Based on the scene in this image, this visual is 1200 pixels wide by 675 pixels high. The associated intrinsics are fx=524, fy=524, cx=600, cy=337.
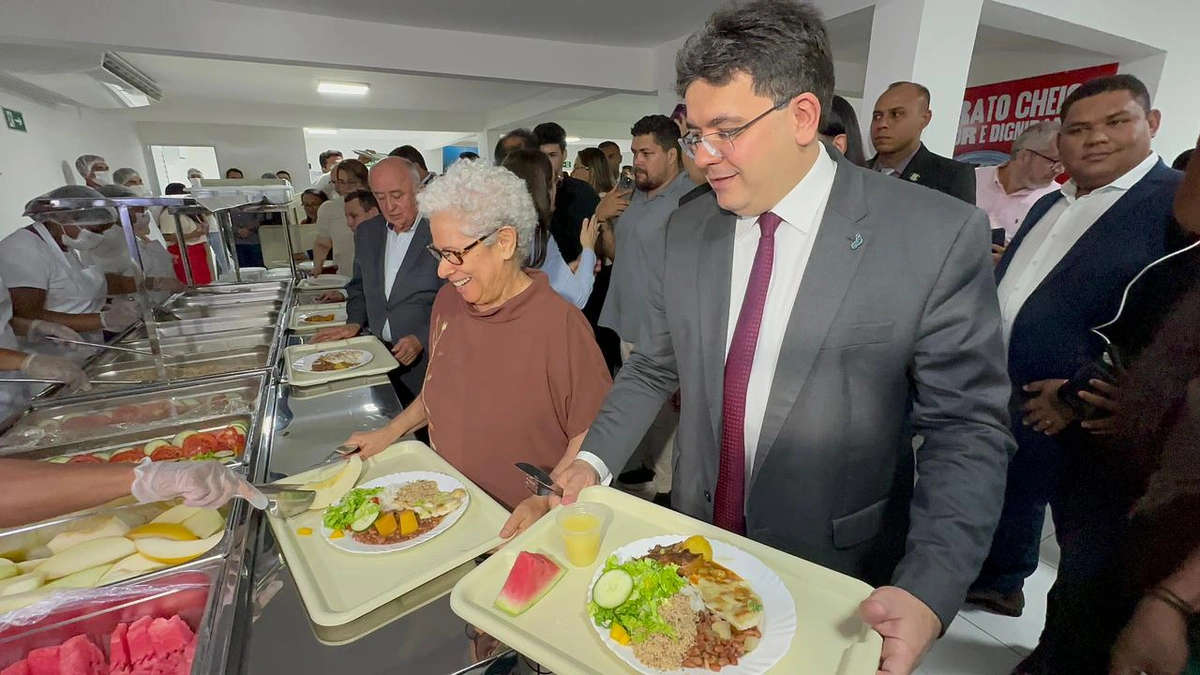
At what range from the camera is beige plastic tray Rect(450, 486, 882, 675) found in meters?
0.80

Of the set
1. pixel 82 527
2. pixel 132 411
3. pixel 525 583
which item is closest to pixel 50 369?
pixel 132 411

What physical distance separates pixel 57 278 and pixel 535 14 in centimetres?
424

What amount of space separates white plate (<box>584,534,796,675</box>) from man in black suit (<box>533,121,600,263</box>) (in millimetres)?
2544

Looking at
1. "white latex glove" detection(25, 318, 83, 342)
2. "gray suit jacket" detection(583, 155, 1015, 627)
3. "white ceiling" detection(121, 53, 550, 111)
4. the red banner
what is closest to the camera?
"gray suit jacket" detection(583, 155, 1015, 627)

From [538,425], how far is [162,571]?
857 millimetres

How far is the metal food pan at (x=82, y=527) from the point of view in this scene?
1127mm

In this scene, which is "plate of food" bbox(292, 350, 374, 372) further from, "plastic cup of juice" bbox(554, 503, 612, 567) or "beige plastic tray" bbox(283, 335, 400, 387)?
"plastic cup of juice" bbox(554, 503, 612, 567)

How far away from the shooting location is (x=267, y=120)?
1163cm

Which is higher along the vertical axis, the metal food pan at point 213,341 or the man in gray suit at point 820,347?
the man in gray suit at point 820,347

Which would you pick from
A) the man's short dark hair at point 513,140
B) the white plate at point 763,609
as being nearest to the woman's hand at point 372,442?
the white plate at point 763,609

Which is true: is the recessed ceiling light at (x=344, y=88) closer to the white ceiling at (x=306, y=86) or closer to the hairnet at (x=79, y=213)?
the white ceiling at (x=306, y=86)

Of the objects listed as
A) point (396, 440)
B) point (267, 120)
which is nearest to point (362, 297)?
point (396, 440)

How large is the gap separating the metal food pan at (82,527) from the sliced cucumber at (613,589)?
812 millimetres

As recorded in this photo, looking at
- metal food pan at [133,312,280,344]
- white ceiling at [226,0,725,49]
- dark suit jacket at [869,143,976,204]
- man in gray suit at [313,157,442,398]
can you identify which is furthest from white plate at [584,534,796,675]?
white ceiling at [226,0,725,49]
